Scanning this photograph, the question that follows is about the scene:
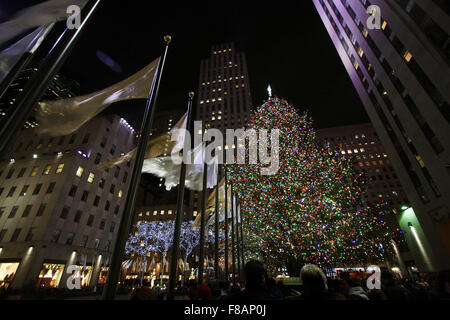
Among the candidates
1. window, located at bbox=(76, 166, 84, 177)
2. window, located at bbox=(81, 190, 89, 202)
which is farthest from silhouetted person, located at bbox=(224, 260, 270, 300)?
window, located at bbox=(81, 190, 89, 202)

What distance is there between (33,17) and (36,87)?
2.39 metres

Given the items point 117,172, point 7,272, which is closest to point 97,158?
point 117,172

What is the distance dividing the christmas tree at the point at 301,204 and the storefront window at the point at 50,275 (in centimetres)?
2698

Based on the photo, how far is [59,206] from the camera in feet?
102

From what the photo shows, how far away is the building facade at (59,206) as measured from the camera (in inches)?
1111

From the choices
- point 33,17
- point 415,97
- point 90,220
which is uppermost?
point 415,97

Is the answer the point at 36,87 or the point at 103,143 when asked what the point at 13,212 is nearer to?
the point at 103,143

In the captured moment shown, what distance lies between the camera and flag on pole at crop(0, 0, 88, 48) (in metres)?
5.04

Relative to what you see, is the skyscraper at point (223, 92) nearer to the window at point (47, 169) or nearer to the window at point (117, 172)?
the window at point (117, 172)

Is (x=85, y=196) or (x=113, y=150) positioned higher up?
(x=113, y=150)

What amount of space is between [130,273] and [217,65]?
9161cm

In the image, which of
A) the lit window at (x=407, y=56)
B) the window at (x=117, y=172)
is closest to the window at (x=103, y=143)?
the window at (x=117, y=172)

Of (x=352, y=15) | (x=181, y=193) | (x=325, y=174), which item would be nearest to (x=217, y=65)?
(x=352, y=15)

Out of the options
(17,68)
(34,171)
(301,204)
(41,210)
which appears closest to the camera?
(17,68)
